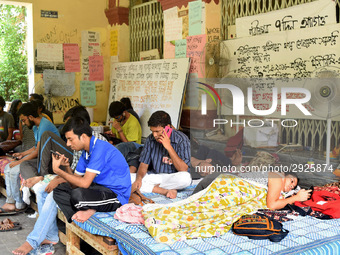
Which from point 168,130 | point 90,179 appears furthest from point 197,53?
point 90,179

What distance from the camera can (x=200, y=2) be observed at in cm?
628

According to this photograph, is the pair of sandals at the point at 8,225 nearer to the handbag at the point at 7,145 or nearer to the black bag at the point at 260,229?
the handbag at the point at 7,145

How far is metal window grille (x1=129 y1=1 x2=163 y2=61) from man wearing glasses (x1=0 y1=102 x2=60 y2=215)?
130 inches

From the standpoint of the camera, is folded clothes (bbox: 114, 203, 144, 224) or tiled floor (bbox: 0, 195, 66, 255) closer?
folded clothes (bbox: 114, 203, 144, 224)

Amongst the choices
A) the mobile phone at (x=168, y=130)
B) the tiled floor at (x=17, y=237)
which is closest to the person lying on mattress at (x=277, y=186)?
the mobile phone at (x=168, y=130)

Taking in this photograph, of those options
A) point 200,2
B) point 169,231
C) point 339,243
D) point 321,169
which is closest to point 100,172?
point 169,231

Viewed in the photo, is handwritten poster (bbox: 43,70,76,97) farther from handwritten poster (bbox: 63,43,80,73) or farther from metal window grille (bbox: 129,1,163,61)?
metal window grille (bbox: 129,1,163,61)

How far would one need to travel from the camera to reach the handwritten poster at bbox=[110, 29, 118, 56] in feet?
28.2

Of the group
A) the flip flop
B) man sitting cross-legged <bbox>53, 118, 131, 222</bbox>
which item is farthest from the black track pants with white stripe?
the flip flop

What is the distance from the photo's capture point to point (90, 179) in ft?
11.2

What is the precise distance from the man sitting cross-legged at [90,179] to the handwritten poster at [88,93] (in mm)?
5036

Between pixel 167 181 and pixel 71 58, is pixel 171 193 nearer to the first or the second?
pixel 167 181

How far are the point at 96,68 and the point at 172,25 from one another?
2.29 metres

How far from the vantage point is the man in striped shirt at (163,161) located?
13.6ft
